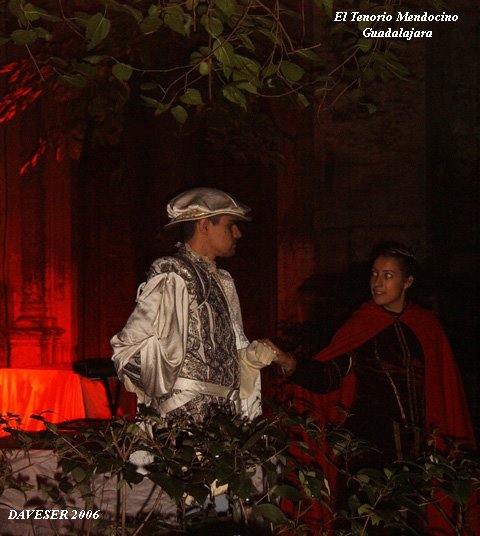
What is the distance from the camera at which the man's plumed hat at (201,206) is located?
3.96 meters

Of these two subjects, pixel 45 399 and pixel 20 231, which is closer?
pixel 45 399

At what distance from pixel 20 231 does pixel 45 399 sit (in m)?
2.68

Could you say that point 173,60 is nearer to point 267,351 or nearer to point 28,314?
point 28,314

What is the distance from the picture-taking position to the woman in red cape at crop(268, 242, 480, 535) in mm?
4223

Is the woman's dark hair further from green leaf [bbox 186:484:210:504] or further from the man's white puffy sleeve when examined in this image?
green leaf [bbox 186:484:210:504]

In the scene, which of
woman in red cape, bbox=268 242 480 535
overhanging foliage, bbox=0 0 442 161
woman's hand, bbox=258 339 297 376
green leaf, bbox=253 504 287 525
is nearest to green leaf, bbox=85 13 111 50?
overhanging foliage, bbox=0 0 442 161

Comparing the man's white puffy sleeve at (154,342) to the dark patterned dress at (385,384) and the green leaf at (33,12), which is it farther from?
the green leaf at (33,12)

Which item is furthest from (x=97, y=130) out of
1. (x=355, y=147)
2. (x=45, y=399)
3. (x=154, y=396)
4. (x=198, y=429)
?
(x=198, y=429)

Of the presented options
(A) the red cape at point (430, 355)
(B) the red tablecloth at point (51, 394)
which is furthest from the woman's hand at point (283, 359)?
(B) the red tablecloth at point (51, 394)

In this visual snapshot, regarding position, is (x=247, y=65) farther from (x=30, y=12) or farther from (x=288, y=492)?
(x=288, y=492)

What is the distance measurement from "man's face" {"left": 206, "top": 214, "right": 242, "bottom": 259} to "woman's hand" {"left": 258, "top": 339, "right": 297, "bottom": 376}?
0.45 metres

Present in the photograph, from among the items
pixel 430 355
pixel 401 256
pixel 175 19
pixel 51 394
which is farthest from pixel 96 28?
pixel 51 394

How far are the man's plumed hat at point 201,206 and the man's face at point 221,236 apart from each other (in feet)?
0.14

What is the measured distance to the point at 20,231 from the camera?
34.5 feet
